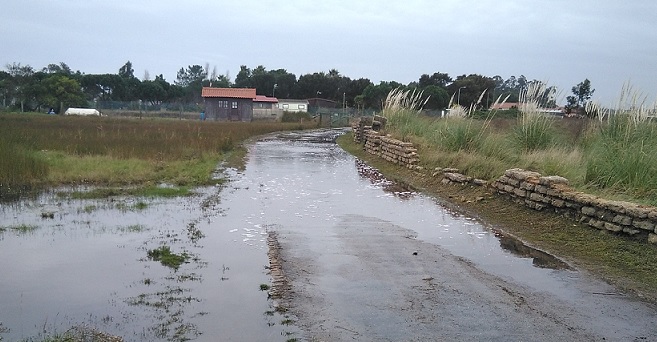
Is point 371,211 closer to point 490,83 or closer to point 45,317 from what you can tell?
point 45,317

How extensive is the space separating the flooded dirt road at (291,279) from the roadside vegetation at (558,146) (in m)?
2.30

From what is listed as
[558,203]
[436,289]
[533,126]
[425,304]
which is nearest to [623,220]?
[558,203]

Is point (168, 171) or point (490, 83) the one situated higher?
point (490, 83)

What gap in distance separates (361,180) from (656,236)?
863cm

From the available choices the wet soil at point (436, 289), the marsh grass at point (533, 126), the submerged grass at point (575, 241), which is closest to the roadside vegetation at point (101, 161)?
the wet soil at point (436, 289)

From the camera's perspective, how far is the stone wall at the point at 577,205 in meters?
7.46

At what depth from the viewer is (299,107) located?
83.5 meters

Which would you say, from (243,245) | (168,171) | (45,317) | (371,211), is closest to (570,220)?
(371,211)

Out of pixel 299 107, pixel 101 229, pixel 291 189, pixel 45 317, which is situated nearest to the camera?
pixel 45 317

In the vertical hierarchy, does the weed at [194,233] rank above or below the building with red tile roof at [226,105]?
below

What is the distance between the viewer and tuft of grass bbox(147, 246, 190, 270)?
670 centimetres

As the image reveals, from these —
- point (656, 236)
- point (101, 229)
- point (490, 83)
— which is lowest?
point (101, 229)

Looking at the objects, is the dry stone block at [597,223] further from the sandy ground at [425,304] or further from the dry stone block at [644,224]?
the sandy ground at [425,304]

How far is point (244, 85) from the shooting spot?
100 m
